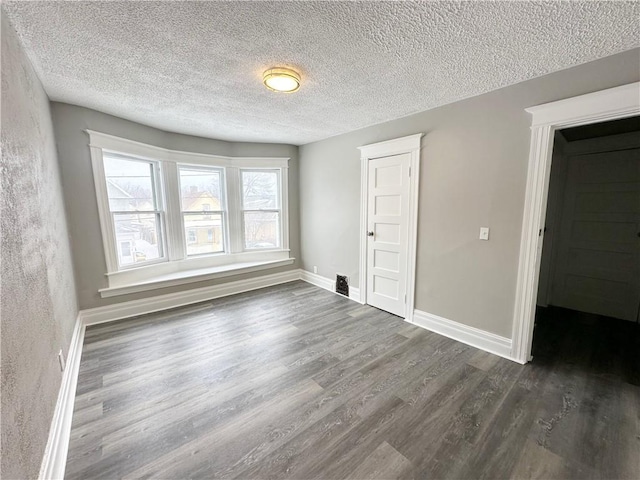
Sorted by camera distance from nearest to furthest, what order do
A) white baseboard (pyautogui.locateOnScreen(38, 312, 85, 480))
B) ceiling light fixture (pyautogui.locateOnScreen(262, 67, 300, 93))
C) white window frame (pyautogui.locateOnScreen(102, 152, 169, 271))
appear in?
white baseboard (pyautogui.locateOnScreen(38, 312, 85, 480)) < ceiling light fixture (pyautogui.locateOnScreen(262, 67, 300, 93)) < white window frame (pyautogui.locateOnScreen(102, 152, 169, 271))

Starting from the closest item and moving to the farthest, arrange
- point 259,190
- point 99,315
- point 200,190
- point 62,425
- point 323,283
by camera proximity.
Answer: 1. point 62,425
2. point 99,315
3. point 200,190
4. point 323,283
5. point 259,190

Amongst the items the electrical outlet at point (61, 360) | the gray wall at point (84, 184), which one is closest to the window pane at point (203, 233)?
the gray wall at point (84, 184)

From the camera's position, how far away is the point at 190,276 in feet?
12.1

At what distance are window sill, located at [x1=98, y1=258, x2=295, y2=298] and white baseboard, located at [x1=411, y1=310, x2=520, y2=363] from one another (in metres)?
2.57

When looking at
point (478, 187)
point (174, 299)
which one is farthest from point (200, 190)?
point (478, 187)

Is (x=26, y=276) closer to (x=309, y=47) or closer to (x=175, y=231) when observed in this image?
(x=309, y=47)

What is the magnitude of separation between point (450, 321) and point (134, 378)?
10.0 ft

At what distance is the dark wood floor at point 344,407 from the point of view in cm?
144

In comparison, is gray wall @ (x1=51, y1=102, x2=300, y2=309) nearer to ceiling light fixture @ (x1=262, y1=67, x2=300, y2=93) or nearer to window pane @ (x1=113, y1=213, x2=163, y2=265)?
window pane @ (x1=113, y1=213, x2=163, y2=265)

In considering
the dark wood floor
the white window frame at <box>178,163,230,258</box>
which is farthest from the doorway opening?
the white window frame at <box>178,163,230,258</box>

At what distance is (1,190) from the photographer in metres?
1.15

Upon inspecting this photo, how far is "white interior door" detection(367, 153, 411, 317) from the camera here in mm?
3148

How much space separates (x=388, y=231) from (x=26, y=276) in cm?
317

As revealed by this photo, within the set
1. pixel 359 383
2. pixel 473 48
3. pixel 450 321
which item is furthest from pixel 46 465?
pixel 473 48
